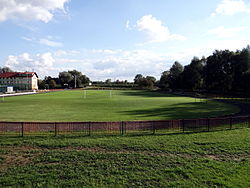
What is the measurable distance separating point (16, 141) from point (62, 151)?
4.22m

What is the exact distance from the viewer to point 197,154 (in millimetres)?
9914

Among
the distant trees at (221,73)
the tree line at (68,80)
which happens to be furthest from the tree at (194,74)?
the tree line at (68,80)

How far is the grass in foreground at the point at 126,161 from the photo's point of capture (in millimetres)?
7074

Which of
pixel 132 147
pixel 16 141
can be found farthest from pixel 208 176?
pixel 16 141

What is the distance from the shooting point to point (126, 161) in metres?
8.92

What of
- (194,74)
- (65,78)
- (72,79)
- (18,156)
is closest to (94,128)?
(18,156)

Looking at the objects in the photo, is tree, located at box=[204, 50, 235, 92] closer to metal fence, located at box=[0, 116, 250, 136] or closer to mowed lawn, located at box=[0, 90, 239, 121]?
mowed lawn, located at box=[0, 90, 239, 121]

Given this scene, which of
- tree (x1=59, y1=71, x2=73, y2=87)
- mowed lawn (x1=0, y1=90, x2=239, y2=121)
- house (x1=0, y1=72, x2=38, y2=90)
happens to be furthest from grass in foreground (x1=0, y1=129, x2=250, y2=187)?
tree (x1=59, y1=71, x2=73, y2=87)

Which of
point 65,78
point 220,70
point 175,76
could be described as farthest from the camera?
point 65,78

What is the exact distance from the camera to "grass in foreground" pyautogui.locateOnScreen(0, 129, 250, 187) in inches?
279

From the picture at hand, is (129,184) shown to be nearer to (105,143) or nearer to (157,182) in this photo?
(157,182)

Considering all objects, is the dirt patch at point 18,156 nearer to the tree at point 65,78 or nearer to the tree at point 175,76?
the tree at point 175,76

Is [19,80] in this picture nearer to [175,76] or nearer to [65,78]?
[65,78]

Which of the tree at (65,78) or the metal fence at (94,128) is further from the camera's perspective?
the tree at (65,78)
